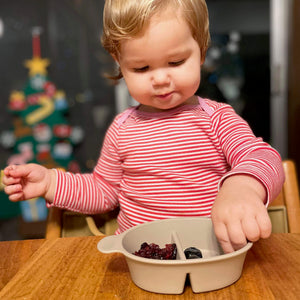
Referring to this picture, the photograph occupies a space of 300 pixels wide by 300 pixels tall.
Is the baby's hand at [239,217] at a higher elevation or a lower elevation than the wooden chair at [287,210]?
higher

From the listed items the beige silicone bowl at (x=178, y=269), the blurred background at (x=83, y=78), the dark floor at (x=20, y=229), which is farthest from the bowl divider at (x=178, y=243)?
the blurred background at (x=83, y=78)

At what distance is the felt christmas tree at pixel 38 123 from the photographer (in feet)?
10.2

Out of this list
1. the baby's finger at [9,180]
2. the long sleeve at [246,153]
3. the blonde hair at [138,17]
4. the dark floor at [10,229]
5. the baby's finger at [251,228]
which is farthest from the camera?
the dark floor at [10,229]

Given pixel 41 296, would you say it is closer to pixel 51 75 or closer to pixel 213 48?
pixel 51 75

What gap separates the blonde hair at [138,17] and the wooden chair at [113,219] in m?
0.41

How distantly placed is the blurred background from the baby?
6.47ft

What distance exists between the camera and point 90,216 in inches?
41.8

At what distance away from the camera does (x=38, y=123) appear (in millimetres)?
3119

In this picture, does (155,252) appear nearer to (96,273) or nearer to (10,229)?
(96,273)

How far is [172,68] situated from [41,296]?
496 millimetres

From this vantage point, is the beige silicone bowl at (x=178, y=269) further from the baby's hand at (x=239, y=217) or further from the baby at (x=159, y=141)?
the baby at (x=159, y=141)

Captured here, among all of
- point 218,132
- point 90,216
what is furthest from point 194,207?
point 90,216

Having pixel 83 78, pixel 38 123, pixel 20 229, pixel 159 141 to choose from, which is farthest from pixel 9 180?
pixel 83 78

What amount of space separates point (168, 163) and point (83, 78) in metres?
2.45
